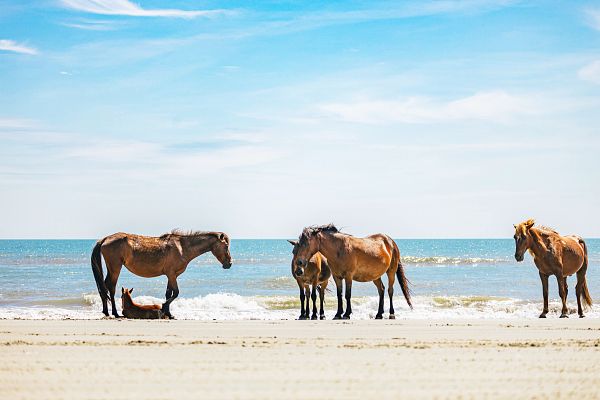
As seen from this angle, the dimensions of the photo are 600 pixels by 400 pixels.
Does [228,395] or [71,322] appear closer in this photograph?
[228,395]

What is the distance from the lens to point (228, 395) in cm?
675

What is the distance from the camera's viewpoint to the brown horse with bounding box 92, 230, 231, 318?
15.7 metres

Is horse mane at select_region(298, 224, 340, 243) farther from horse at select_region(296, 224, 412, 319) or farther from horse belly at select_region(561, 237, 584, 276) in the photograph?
horse belly at select_region(561, 237, 584, 276)

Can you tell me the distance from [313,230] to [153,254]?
3384mm

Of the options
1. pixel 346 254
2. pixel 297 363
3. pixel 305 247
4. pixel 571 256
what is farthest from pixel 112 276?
pixel 571 256

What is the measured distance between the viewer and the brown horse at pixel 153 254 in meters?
15.7

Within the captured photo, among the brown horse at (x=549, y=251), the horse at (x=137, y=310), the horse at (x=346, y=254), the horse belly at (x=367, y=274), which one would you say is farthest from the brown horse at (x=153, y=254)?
the brown horse at (x=549, y=251)

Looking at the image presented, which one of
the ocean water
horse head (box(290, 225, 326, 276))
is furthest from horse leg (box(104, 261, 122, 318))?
horse head (box(290, 225, 326, 276))

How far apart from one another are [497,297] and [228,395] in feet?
71.1

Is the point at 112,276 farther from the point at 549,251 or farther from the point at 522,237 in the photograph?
the point at 549,251

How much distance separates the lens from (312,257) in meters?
16.0

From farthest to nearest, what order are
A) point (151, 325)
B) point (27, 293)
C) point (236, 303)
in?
point (27, 293) → point (236, 303) → point (151, 325)

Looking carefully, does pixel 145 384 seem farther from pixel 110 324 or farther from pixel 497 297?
pixel 497 297

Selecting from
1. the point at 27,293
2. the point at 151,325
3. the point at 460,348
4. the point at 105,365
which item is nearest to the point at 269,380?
the point at 105,365
